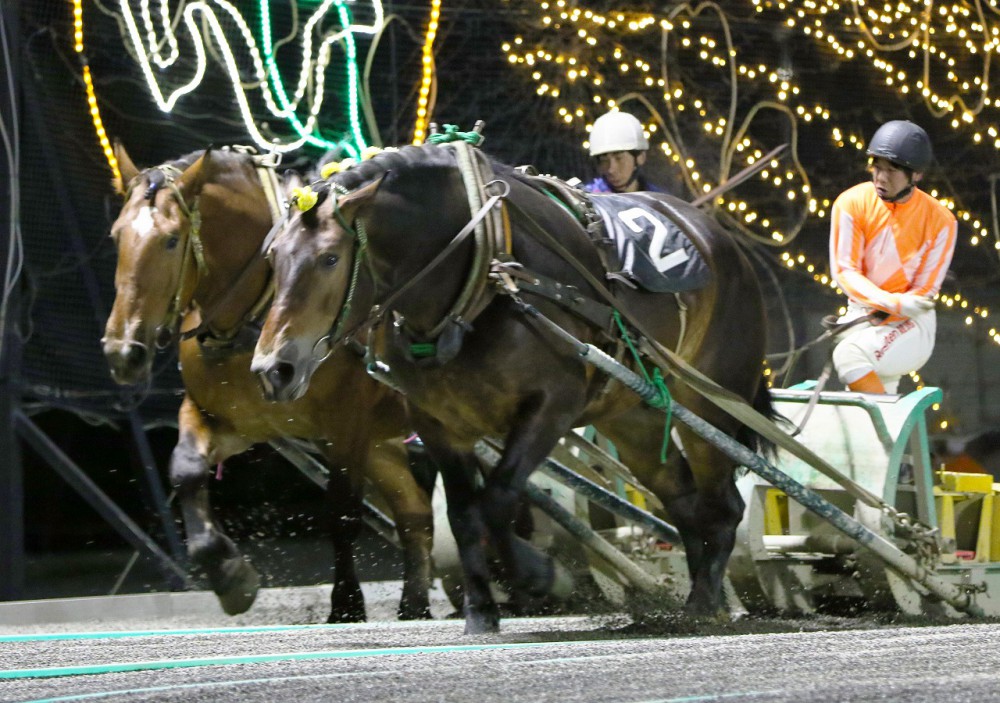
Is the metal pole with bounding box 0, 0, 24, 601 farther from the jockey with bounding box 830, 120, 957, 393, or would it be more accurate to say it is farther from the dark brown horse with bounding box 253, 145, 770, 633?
the jockey with bounding box 830, 120, 957, 393

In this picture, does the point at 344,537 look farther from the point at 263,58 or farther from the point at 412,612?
the point at 263,58

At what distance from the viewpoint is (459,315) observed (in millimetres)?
4953

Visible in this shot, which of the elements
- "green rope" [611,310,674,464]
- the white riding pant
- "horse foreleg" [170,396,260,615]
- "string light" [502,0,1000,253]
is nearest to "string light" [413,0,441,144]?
"string light" [502,0,1000,253]

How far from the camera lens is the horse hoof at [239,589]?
5.86 m

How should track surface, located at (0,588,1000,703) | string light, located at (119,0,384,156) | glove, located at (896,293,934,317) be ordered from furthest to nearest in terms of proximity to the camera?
string light, located at (119,0,384,156)
glove, located at (896,293,934,317)
track surface, located at (0,588,1000,703)

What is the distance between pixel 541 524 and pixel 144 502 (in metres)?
2.42

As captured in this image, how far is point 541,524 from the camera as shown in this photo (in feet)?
22.6

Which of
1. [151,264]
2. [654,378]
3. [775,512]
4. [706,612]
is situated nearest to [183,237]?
[151,264]

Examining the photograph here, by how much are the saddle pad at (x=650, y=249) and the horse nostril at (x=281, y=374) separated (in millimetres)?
1330

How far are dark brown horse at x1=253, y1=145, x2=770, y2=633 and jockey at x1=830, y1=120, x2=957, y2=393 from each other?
1.27m

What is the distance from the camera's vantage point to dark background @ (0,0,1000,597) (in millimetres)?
8023

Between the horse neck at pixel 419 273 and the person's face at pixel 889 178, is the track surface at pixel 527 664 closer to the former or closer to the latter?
the horse neck at pixel 419 273

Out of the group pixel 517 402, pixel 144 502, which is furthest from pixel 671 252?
pixel 144 502

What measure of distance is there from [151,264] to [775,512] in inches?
A: 103
